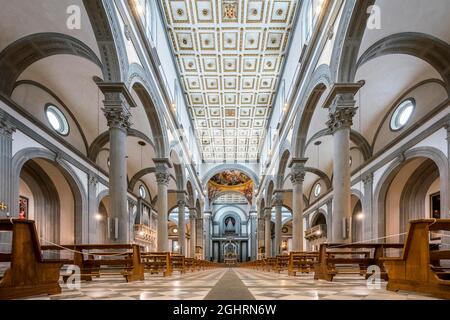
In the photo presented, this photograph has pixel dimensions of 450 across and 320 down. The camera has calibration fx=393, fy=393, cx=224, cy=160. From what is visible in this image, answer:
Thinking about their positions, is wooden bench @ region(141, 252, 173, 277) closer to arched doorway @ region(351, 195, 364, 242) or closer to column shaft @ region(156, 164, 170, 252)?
column shaft @ region(156, 164, 170, 252)

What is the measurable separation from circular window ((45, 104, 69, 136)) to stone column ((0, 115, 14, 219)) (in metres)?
3.45

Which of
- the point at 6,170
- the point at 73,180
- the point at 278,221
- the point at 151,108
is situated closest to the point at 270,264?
the point at 278,221

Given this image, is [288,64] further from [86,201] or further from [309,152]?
[86,201]

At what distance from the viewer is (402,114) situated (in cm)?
1599

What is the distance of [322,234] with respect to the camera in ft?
91.4

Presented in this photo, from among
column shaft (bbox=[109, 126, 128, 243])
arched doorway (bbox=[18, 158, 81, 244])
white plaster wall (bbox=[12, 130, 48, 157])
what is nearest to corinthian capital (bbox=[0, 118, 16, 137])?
white plaster wall (bbox=[12, 130, 48, 157])

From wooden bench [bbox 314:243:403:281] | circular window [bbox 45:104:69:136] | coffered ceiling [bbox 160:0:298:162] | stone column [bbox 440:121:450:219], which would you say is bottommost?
wooden bench [bbox 314:243:403:281]

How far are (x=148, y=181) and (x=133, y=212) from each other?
3.48 metres

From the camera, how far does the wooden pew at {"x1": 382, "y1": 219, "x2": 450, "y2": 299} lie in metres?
4.82

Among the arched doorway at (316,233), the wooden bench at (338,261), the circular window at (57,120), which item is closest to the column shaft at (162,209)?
the circular window at (57,120)

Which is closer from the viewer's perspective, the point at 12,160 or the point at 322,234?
the point at 12,160

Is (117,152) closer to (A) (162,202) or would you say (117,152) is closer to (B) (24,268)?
(B) (24,268)

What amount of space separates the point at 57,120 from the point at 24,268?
12264mm
